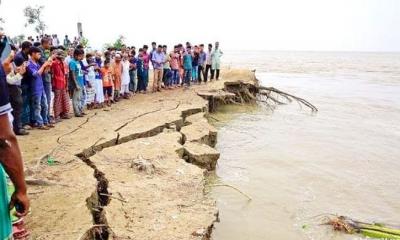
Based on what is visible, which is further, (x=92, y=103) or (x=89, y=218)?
(x=92, y=103)

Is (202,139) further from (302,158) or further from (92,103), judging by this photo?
(92,103)

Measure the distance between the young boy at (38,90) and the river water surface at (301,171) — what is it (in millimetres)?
3294

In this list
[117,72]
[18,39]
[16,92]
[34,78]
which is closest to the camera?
[16,92]

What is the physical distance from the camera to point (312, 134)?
9969mm

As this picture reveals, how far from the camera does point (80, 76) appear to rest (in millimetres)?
8156

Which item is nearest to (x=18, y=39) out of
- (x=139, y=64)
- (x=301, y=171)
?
(x=139, y=64)

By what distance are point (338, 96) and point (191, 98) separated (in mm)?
9556

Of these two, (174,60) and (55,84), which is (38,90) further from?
(174,60)

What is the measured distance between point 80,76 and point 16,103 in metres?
2.06

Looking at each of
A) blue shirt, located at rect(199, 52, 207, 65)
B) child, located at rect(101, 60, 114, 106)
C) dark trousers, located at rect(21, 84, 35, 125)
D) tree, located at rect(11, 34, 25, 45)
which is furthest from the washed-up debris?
tree, located at rect(11, 34, 25, 45)

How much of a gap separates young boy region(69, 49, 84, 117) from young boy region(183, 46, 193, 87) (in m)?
5.62

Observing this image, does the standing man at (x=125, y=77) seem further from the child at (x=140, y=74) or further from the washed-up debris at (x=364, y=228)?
the washed-up debris at (x=364, y=228)

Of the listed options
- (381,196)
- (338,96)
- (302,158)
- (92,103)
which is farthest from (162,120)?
(338,96)

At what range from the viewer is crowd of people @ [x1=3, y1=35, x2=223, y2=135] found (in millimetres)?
6591
